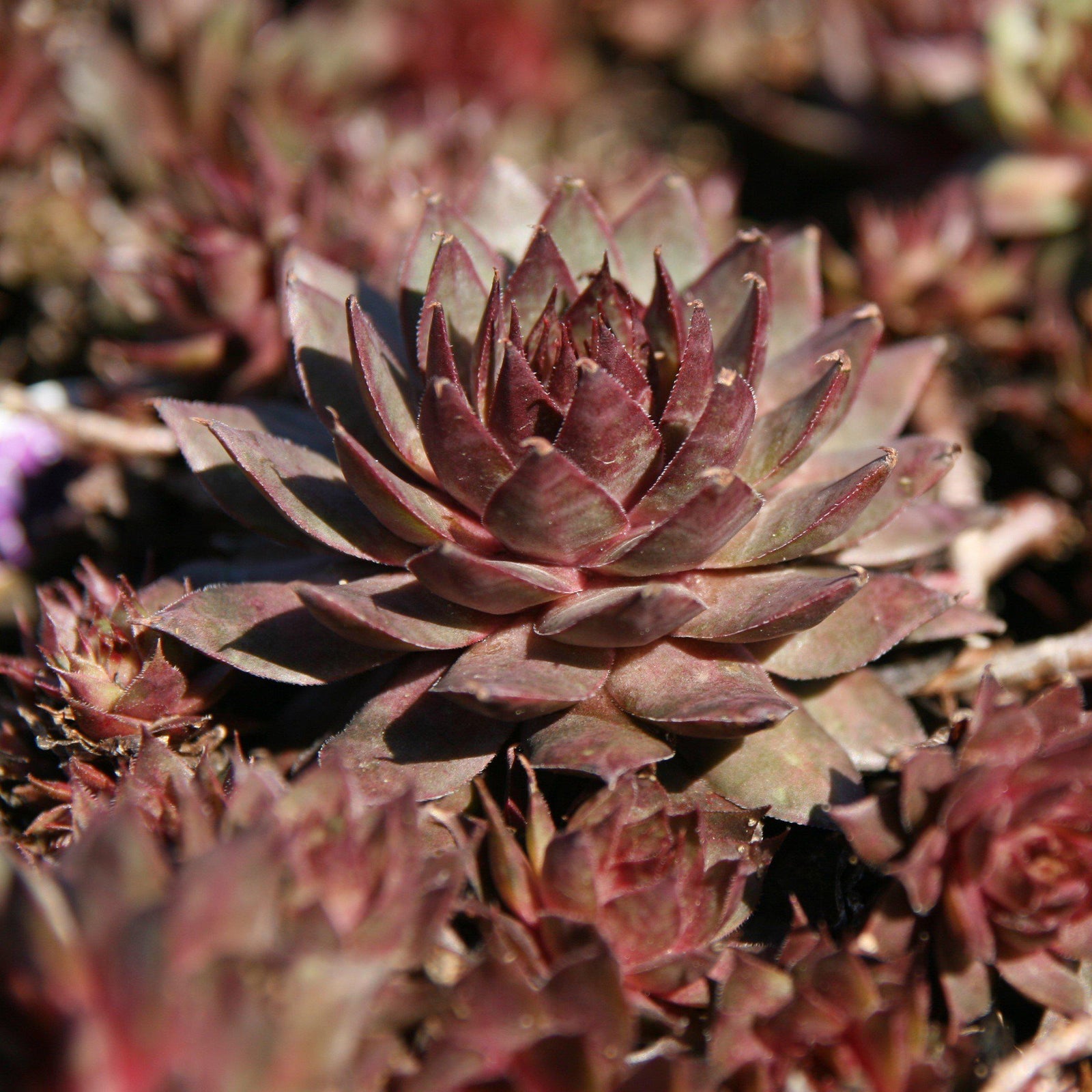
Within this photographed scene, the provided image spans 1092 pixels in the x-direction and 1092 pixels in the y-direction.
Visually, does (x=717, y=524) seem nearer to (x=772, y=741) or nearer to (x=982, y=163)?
(x=772, y=741)

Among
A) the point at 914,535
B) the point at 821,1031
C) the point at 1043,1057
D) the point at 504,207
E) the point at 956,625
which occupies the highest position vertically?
the point at 504,207

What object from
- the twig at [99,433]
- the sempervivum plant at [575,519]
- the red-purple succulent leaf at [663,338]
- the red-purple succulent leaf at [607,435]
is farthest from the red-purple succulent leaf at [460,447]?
the twig at [99,433]

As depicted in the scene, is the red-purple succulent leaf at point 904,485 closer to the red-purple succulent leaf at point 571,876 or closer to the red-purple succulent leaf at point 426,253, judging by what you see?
the red-purple succulent leaf at point 571,876

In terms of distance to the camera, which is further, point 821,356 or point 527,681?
point 821,356

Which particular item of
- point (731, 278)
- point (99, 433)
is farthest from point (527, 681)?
point (99, 433)

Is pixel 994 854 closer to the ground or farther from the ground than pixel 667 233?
closer to the ground

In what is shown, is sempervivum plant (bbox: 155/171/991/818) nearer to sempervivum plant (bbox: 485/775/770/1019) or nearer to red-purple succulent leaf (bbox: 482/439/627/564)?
red-purple succulent leaf (bbox: 482/439/627/564)

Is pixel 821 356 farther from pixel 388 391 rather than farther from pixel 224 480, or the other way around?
pixel 224 480
